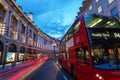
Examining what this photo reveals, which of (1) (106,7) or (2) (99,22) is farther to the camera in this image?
(1) (106,7)

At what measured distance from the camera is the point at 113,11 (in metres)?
19.2

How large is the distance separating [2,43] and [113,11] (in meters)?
21.5

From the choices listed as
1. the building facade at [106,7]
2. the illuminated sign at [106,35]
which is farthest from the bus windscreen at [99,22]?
the building facade at [106,7]

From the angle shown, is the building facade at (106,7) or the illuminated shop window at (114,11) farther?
the illuminated shop window at (114,11)

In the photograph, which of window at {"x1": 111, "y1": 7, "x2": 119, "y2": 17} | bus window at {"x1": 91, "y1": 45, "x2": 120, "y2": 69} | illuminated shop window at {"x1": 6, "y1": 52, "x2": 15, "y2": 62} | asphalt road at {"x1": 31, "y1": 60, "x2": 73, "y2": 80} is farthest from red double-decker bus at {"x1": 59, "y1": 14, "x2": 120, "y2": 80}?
illuminated shop window at {"x1": 6, "y1": 52, "x2": 15, "y2": 62}

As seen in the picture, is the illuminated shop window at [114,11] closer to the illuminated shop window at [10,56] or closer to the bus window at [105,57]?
the bus window at [105,57]

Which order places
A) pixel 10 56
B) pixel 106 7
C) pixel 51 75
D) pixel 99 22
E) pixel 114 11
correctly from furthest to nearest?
1. pixel 10 56
2. pixel 106 7
3. pixel 114 11
4. pixel 51 75
5. pixel 99 22

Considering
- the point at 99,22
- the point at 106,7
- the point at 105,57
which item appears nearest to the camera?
the point at 105,57

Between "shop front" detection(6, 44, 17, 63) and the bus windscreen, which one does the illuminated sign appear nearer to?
the bus windscreen

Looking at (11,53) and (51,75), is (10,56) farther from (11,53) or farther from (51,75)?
(51,75)

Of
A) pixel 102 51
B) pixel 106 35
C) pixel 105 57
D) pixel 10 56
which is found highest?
pixel 106 35

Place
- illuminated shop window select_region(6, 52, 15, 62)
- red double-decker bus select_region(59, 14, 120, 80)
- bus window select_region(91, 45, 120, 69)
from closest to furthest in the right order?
red double-decker bus select_region(59, 14, 120, 80) → bus window select_region(91, 45, 120, 69) → illuminated shop window select_region(6, 52, 15, 62)

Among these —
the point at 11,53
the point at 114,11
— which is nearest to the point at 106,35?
the point at 114,11

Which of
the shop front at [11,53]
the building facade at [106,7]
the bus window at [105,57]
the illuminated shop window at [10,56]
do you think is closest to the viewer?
the bus window at [105,57]
